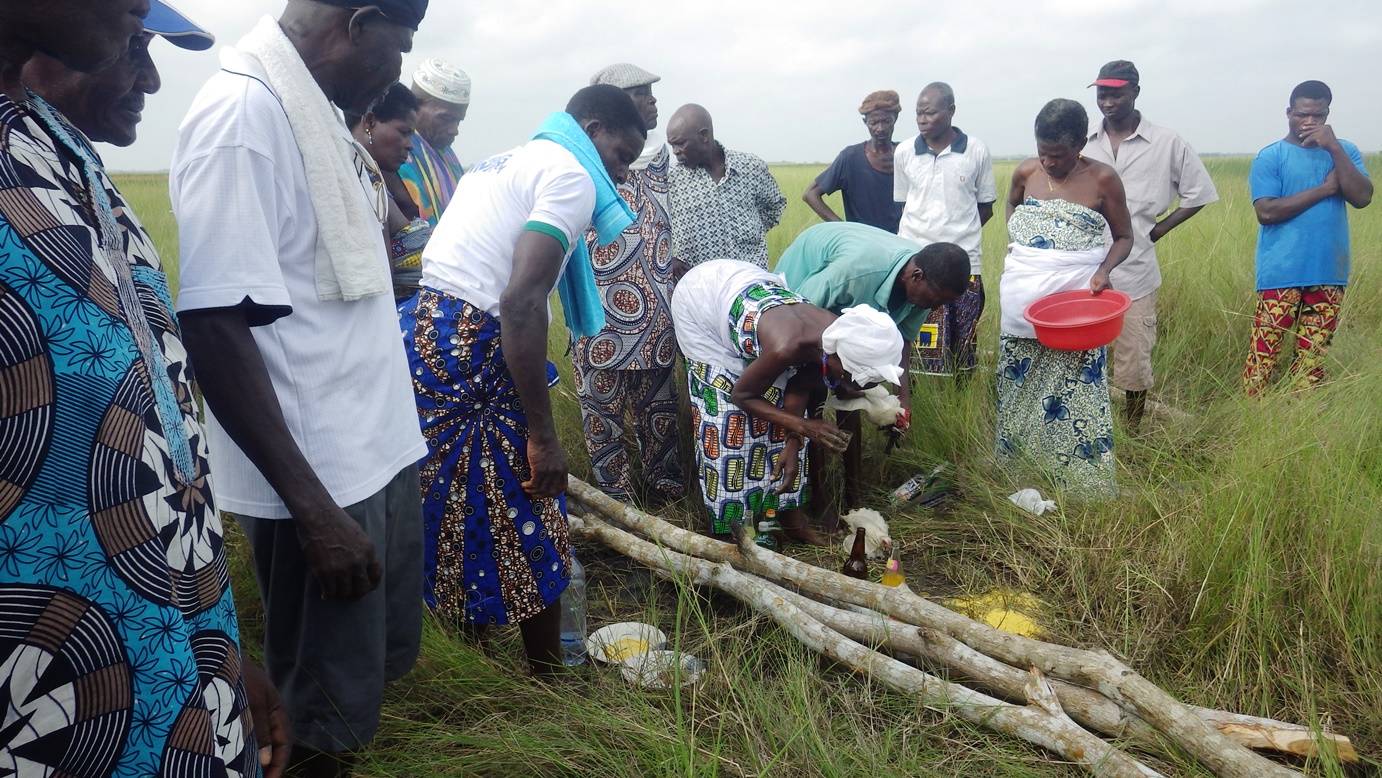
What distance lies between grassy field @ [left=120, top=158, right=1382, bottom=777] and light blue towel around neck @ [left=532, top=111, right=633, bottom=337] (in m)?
0.86

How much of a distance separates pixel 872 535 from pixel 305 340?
238 cm

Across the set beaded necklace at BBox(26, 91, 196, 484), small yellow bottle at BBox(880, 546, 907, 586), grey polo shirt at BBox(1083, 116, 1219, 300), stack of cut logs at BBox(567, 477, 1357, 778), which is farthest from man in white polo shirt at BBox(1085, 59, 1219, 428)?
beaded necklace at BBox(26, 91, 196, 484)

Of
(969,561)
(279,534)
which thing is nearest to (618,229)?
(279,534)

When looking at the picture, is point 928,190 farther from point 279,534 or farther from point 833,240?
point 279,534

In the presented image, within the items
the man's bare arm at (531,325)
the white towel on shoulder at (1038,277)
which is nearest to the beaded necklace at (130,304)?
the man's bare arm at (531,325)

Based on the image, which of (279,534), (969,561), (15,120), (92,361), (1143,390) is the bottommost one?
(969,561)

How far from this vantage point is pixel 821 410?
3453 mm

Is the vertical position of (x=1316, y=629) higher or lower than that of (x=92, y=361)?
lower

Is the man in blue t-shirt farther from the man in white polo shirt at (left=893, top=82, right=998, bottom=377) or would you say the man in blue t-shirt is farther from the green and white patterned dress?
the man in white polo shirt at (left=893, top=82, right=998, bottom=377)

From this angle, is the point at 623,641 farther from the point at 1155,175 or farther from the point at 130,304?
the point at 1155,175

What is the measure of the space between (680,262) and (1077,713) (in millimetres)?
2824

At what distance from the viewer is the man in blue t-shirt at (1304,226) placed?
433cm

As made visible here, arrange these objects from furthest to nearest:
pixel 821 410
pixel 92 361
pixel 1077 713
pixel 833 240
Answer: pixel 833 240
pixel 821 410
pixel 1077 713
pixel 92 361

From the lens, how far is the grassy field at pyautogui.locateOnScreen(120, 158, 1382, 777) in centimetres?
201
